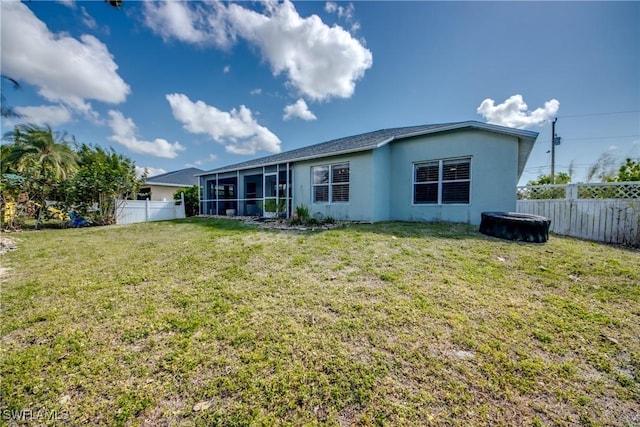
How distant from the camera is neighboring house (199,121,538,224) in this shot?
7793 mm

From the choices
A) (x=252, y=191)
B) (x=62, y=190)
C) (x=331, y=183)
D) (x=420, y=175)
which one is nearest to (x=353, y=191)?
(x=331, y=183)

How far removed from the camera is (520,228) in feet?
18.7

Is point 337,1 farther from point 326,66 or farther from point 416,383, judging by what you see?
point 416,383

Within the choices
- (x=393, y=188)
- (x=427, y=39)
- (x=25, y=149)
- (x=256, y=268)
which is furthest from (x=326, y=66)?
(x=25, y=149)

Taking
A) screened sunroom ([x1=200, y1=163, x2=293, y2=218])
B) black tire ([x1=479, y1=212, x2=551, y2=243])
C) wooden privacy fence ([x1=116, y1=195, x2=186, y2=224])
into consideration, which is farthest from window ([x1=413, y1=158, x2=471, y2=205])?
wooden privacy fence ([x1=116, y1=195, x2=186, y2=224])

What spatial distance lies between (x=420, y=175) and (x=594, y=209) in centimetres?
498

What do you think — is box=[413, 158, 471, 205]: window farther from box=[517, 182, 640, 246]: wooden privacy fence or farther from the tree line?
the tree line

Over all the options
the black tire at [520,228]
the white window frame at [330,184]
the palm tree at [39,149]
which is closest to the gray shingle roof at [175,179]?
the palm tree at [39,149]

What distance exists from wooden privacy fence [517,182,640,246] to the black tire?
295cm

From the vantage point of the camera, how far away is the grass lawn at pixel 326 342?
5.71 feet

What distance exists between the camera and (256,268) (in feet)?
13.9

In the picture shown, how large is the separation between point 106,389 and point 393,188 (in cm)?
952

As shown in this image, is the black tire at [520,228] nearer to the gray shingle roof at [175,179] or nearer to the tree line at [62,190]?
the tree line at [62,190]

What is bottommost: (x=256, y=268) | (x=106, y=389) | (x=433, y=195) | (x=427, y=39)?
(x=106, y=389)
